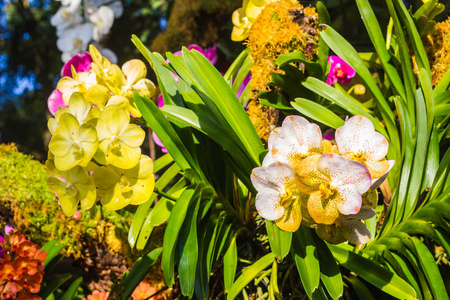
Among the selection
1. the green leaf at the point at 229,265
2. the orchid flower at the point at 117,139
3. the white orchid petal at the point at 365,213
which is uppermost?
the orchid flower at the point at 117,139

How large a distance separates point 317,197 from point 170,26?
1090 millimetres

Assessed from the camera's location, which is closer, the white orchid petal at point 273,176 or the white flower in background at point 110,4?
the white orchid petal at point 273,176

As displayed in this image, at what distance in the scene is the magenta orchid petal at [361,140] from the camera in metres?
0.48

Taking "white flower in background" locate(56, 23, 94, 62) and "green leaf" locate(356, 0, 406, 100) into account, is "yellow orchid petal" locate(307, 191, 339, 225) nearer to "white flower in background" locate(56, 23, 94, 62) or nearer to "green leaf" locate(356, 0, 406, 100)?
"green leaf" locate(356, 0, 406, 100)

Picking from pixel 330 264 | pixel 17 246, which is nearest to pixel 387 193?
pixel 330 264

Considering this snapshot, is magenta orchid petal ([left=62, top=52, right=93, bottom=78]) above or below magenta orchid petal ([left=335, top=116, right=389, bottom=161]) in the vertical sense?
above

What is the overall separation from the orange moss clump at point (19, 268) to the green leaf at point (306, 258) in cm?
43

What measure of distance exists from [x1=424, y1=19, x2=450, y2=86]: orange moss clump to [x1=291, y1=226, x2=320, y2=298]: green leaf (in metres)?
0.44

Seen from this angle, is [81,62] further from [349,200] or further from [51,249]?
[349,200]

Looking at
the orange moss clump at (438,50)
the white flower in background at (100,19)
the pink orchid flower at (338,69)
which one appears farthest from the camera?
the white flower in background at (100,19)

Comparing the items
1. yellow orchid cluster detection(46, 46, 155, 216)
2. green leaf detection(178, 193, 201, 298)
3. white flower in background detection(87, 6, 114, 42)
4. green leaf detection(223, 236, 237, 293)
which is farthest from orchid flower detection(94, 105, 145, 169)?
white flower in background detection(87, 6, 114, 42)

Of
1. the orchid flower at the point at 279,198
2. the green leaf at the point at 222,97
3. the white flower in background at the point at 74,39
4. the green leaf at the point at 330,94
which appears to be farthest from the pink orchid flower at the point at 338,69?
the white flower in background at the point at 74,39

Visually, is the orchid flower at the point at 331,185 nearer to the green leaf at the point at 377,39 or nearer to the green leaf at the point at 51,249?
the green leaf at the point at 377,39

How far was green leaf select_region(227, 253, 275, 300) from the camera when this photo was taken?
0.57 metres
